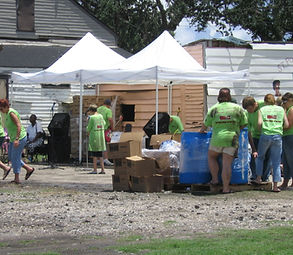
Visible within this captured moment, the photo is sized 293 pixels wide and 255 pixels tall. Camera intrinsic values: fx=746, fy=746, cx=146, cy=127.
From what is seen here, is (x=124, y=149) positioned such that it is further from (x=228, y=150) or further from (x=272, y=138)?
(x=272, y=138)

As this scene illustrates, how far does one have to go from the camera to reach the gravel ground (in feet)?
28.5

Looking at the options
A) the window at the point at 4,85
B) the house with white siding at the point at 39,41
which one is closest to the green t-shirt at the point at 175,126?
the house with white siding at the point at 39,41

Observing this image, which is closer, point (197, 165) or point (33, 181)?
point (197, 165)

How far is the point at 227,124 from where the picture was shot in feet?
40.4

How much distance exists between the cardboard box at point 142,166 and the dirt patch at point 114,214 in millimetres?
443

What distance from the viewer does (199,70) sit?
19094 mm

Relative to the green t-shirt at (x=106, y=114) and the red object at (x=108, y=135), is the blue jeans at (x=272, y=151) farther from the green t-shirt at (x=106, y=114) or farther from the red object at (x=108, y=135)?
the red object at (x=108, y=135)

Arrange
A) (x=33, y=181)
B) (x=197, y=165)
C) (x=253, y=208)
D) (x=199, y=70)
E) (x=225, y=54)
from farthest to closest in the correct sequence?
(x=225, y=54)
(x=199, y=70)
(x=33, y=181)
(x=197, y=165)
(x=253, y=208)

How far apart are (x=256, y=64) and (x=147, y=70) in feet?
15.1

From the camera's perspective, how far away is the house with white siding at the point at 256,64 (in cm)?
2150

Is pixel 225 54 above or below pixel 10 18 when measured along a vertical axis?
below

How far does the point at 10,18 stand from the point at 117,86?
39.1ft

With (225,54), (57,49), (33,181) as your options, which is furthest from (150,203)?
(57,49)

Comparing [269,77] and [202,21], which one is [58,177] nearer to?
[269,77]
